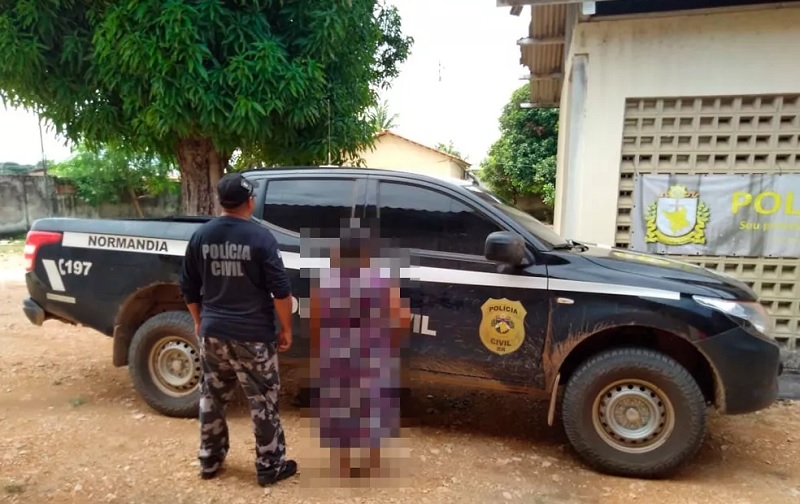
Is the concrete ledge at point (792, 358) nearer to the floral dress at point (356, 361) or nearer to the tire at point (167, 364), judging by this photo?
the floral dress at point (356, 361)

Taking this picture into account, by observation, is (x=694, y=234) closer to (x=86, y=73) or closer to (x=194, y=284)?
(x=194, y=284)

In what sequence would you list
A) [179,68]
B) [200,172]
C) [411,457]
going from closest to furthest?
1. [411,457]
2. [179,68]
3. [200,172]

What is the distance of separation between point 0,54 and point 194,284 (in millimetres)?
4130

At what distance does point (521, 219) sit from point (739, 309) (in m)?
1.41

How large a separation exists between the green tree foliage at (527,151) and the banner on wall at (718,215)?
13.1 m

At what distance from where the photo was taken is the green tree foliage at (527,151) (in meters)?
18.9

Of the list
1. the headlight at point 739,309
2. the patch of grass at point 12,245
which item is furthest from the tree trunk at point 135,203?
the headlight at point 739,309

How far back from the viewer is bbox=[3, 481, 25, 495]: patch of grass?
2879 millimetres

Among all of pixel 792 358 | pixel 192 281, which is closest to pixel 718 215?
pixel 792 358

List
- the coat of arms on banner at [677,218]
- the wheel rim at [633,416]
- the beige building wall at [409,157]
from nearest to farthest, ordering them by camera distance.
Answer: the wheel rim at [633,416] < the coat of arms on banner at [677,218] < the beige building wall at [409,157]

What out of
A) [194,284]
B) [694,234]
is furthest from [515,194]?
[194,284]

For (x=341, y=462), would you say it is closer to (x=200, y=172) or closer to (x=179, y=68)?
(x=179, y=68)

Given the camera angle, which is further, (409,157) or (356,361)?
(409,157)

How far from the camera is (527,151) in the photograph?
19625 mm
